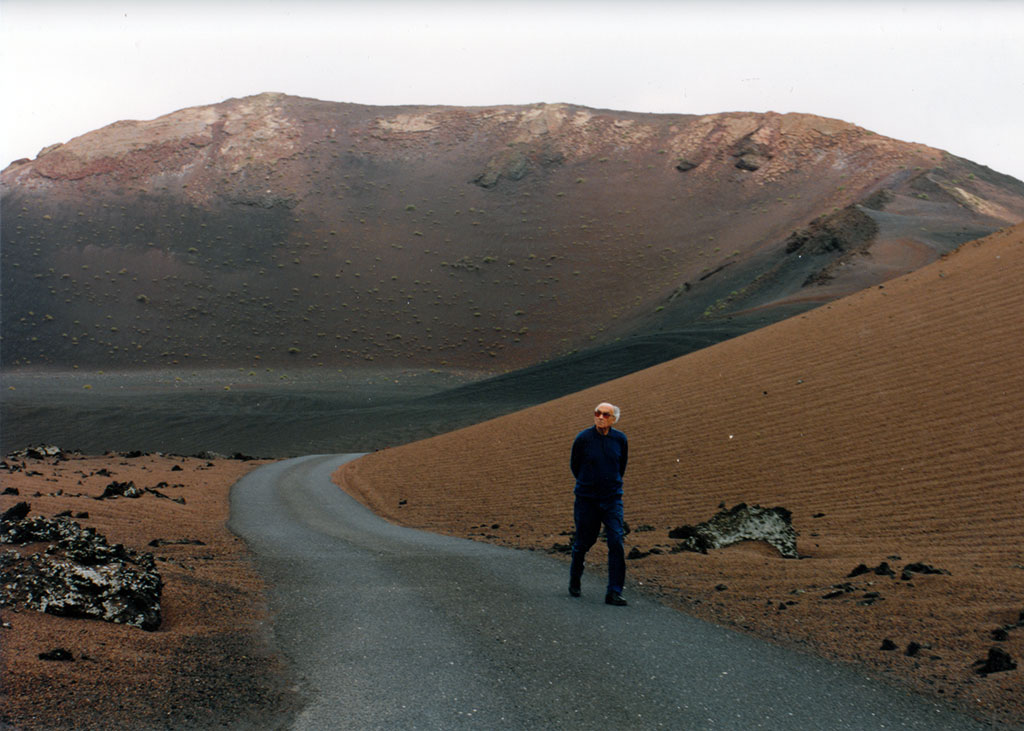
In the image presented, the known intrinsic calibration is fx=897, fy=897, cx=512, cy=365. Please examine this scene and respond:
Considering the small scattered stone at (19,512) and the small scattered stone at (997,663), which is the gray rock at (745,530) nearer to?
the small scattered stone at (997,663)

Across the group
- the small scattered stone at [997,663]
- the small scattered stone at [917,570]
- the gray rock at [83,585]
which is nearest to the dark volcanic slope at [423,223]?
the small scattered stone at [917,570]

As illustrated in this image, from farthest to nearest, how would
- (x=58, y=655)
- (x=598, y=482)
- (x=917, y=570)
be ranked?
(x=917, y=570) → (x=598, y=482) → (x=58, y=655)

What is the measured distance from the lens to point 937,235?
145 ft

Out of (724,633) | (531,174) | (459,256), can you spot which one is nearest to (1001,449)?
(724,633)

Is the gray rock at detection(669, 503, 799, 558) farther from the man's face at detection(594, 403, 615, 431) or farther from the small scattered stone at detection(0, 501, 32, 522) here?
the small scattered stone at detection(0, 501, 32, 522)

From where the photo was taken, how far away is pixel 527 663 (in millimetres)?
5477

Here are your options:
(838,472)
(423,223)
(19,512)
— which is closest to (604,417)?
(19,512)

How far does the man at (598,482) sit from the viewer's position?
293 inches

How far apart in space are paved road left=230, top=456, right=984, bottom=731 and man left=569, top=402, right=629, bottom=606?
18.4 inches

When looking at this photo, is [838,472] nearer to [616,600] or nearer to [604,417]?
[604,417]

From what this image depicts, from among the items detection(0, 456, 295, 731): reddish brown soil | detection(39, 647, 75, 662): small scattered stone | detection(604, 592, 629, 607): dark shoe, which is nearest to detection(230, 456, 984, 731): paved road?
detection(604, 592, 629, 607): dark shoe

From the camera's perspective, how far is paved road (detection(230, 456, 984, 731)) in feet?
15.2

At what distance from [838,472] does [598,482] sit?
6190 mm

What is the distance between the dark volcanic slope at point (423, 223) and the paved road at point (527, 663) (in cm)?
4194
